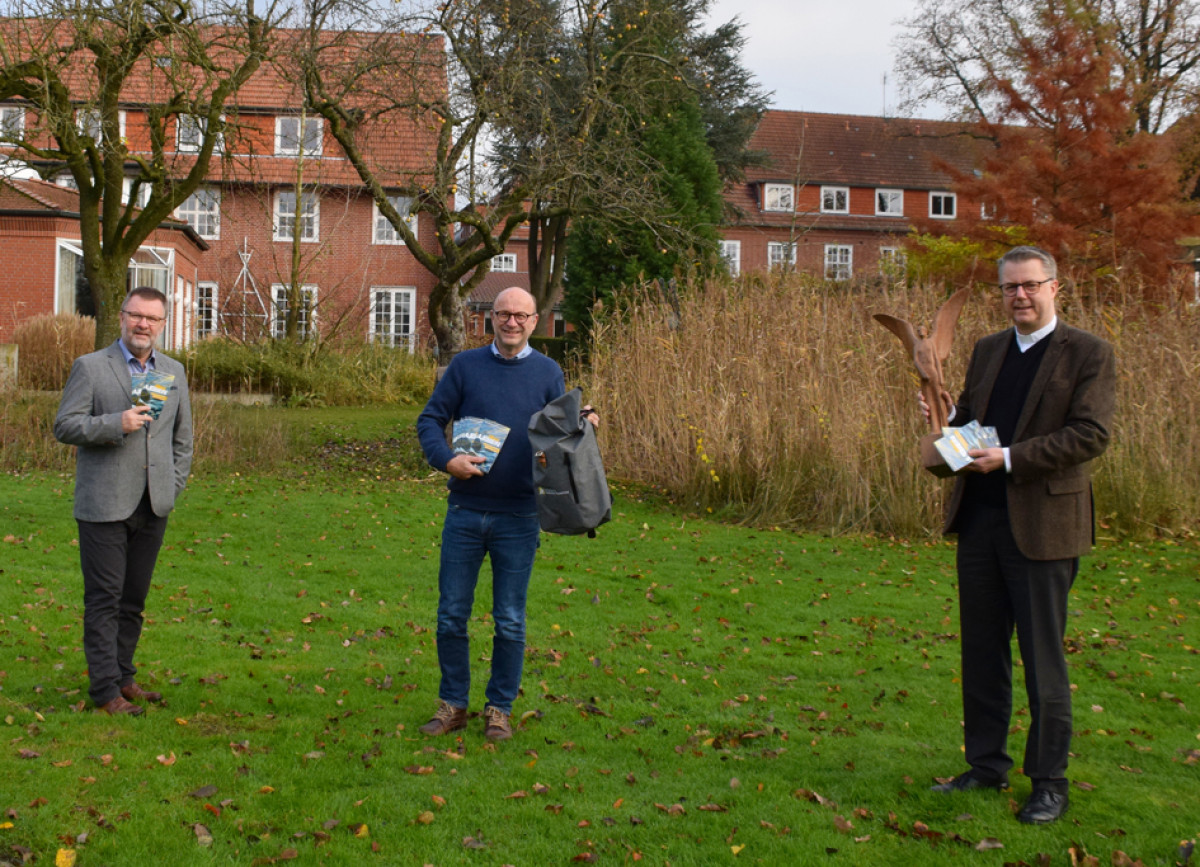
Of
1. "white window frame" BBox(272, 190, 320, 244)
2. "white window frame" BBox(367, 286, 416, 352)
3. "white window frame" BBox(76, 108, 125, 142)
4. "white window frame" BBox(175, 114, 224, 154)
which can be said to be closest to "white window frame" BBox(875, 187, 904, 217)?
"white window frame" BBox(367, 286, 416, 352)

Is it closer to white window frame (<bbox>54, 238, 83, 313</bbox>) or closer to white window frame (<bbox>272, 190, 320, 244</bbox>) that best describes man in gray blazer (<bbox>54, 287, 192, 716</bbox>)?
white window frame (<bbox>54, 238, 83, 313</bbox>)

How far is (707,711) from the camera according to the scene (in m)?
5.96

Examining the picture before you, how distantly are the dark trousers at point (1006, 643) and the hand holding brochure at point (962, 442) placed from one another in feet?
0.95

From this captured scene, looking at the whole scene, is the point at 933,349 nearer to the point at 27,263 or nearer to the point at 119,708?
the point at 119,708

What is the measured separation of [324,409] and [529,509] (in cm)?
1711

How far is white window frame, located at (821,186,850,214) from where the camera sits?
46969mm

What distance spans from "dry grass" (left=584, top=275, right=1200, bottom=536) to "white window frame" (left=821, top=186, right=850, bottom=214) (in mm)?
33628

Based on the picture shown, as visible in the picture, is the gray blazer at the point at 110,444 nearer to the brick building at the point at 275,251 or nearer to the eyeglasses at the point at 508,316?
the eyeglasses at the point at 508,316

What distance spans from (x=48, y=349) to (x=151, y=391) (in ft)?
53.9

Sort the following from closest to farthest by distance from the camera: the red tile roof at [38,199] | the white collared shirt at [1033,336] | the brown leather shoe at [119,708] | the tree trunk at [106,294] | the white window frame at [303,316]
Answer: the white collared shirt at [1033,336] → the brown leather shoe at [119,708] → the tree trunk at [106,294] → the white window frame at [303,316] → the red tile roof at [38,199]

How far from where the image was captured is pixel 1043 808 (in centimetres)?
425

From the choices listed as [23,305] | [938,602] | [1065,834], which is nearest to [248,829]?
[1065,834]

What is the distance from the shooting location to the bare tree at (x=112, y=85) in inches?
584

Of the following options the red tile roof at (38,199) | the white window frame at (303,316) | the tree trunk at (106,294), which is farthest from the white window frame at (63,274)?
the tree trunk at (106,294)
